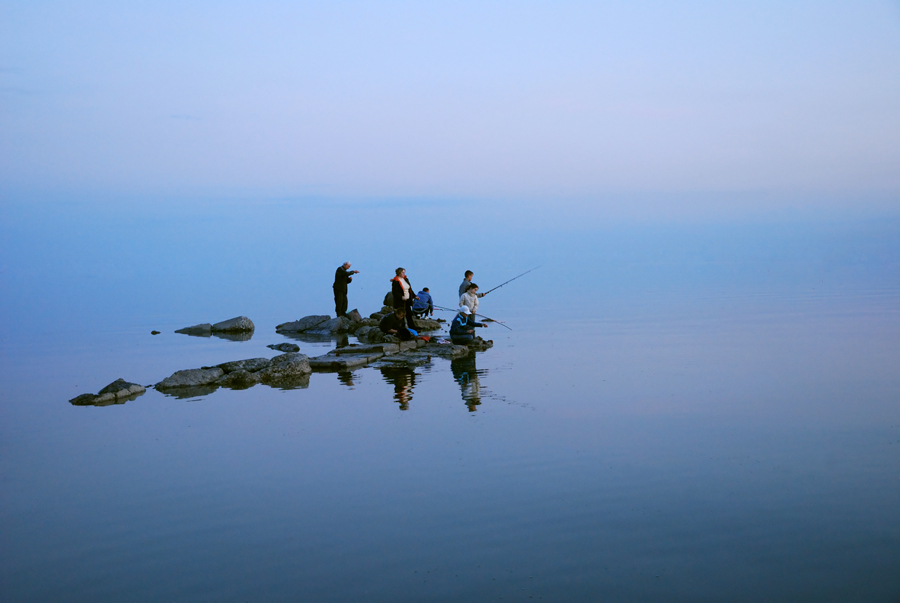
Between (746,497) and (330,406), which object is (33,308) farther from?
→ (746,497)

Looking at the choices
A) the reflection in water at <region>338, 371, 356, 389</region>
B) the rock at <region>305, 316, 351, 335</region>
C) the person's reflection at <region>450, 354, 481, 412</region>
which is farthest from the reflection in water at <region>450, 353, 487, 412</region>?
the rock at <region>305, 316, 351, 335</region>

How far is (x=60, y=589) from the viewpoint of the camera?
663 cm

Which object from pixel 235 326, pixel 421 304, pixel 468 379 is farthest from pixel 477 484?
pixel 235 326

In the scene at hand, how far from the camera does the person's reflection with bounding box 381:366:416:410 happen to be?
14.2 metres

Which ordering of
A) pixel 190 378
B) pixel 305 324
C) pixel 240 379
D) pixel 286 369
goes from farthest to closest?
pixel 305 324, pixel 286 369, pixel 240 379, pixel 190 378

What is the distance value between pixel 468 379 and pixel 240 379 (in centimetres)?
491

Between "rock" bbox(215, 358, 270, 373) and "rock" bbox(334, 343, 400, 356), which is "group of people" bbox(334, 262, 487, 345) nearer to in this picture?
"rock" bbox(334, 343, 400, 356)

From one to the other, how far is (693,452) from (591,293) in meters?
37.7

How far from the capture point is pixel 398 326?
22.7m

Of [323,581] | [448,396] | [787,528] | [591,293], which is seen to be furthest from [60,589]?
[591,293]

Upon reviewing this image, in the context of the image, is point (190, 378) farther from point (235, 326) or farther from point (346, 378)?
point (235, 326)

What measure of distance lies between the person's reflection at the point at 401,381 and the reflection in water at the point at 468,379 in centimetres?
98

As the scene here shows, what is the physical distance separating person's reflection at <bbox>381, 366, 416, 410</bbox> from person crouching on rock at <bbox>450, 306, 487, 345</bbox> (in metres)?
3.27

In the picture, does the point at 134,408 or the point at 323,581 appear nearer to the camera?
the point at 323,581
